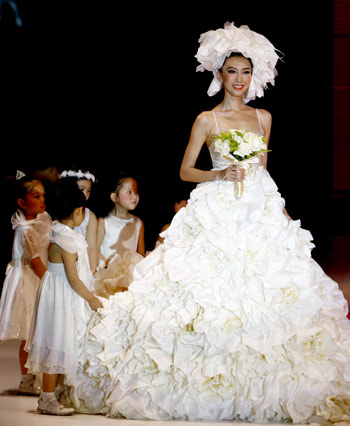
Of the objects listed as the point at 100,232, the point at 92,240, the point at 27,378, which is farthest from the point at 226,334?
the point at 100,232

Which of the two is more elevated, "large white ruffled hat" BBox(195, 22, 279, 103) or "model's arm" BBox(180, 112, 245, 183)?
"large white ruffled hat" BBox(195, 22, 279, 103)

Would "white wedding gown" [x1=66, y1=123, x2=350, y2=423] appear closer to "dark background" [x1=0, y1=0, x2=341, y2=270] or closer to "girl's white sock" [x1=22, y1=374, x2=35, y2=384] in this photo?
"girl's white sock" [x1=22, y1=374, x2=35, y2=384]

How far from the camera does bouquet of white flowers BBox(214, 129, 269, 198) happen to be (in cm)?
382

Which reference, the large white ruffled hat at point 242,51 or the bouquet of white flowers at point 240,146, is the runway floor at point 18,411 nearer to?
the bouquet of white flowers at point 240,146

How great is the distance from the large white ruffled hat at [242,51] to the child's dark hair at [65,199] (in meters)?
1.05

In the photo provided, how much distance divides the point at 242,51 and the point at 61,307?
1666 millimetres

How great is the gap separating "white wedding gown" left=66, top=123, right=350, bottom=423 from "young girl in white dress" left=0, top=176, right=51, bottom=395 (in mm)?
779

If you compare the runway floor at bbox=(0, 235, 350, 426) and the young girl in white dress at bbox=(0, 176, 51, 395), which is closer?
the runway floor at bbox=(0, 235, 350, 426)

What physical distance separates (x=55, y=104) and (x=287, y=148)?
242 centimetres

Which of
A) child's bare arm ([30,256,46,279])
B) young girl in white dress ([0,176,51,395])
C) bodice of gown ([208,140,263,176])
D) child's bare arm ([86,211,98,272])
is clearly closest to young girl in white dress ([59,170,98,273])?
child's bare arm ([86,211,98,272])

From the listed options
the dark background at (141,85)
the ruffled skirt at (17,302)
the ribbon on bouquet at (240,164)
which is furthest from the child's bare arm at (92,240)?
the dark background at (141,85)

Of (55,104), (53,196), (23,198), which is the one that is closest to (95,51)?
(55,104)

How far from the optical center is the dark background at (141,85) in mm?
7449

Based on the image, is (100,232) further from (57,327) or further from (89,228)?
(57,327)
